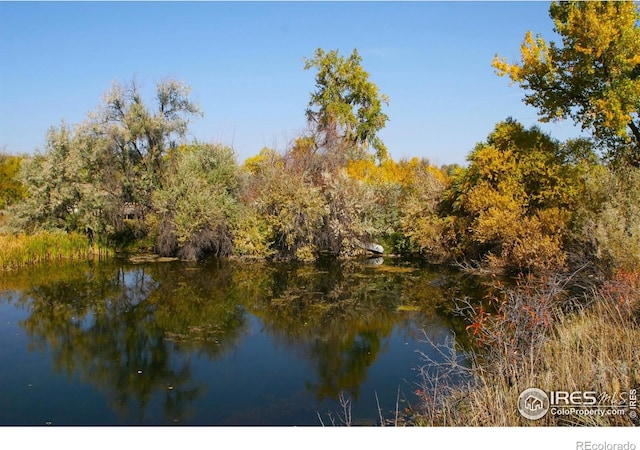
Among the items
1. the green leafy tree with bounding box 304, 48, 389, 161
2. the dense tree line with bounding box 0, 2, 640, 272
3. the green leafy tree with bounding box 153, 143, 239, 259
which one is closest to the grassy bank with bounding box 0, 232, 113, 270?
the dense tree line with bounding box 0, 2, 640, 272

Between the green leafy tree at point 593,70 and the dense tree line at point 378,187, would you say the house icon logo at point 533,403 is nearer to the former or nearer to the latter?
the dense tree line at point 378,187

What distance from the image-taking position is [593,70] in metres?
15.5

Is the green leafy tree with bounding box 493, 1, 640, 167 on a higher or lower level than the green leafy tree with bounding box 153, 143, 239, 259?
higher

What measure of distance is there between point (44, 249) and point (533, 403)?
780 inches

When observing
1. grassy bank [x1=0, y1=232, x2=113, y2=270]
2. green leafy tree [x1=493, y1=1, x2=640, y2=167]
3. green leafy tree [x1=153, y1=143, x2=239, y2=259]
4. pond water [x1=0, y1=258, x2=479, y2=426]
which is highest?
green leafy tree [x1=493, y1=1, x2=640, y2=167]

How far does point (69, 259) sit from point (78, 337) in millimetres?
11210

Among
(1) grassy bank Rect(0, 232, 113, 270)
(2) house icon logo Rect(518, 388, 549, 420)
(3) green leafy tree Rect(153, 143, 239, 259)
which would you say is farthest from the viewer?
(3) green leafy tree Rect(153, 143, 239, 259)

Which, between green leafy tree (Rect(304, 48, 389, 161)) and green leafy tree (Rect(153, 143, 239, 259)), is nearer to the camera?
green leafy tree (Rect(153, 143, 239, 259))

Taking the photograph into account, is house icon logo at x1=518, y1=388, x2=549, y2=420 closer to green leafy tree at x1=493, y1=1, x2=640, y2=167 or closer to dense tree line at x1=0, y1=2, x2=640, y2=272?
dense tree line at x1=0, y1=2, x2=640, y2=272

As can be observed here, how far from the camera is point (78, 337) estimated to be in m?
11.7

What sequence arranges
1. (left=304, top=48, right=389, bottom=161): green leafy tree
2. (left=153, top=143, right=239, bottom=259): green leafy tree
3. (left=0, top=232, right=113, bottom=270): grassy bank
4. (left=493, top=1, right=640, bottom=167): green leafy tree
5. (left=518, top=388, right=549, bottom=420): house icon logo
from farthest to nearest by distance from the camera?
(left=304, top=48, right=389, bottom=161): green leafy tree < (left=153, top=143, right=239, bottom=259): green leafy tree < (left=0, top=232, right=113, bottom=270): grassy bank < (left=493, top=1, right=640, bottom=167): green leafy tree < (left=518, top=388, right=549, bottom=420): house icon logo

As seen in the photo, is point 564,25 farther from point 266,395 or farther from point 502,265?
point 266,395

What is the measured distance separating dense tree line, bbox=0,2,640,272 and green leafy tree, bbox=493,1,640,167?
0.13 feet

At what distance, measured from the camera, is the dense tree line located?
1517 cm
